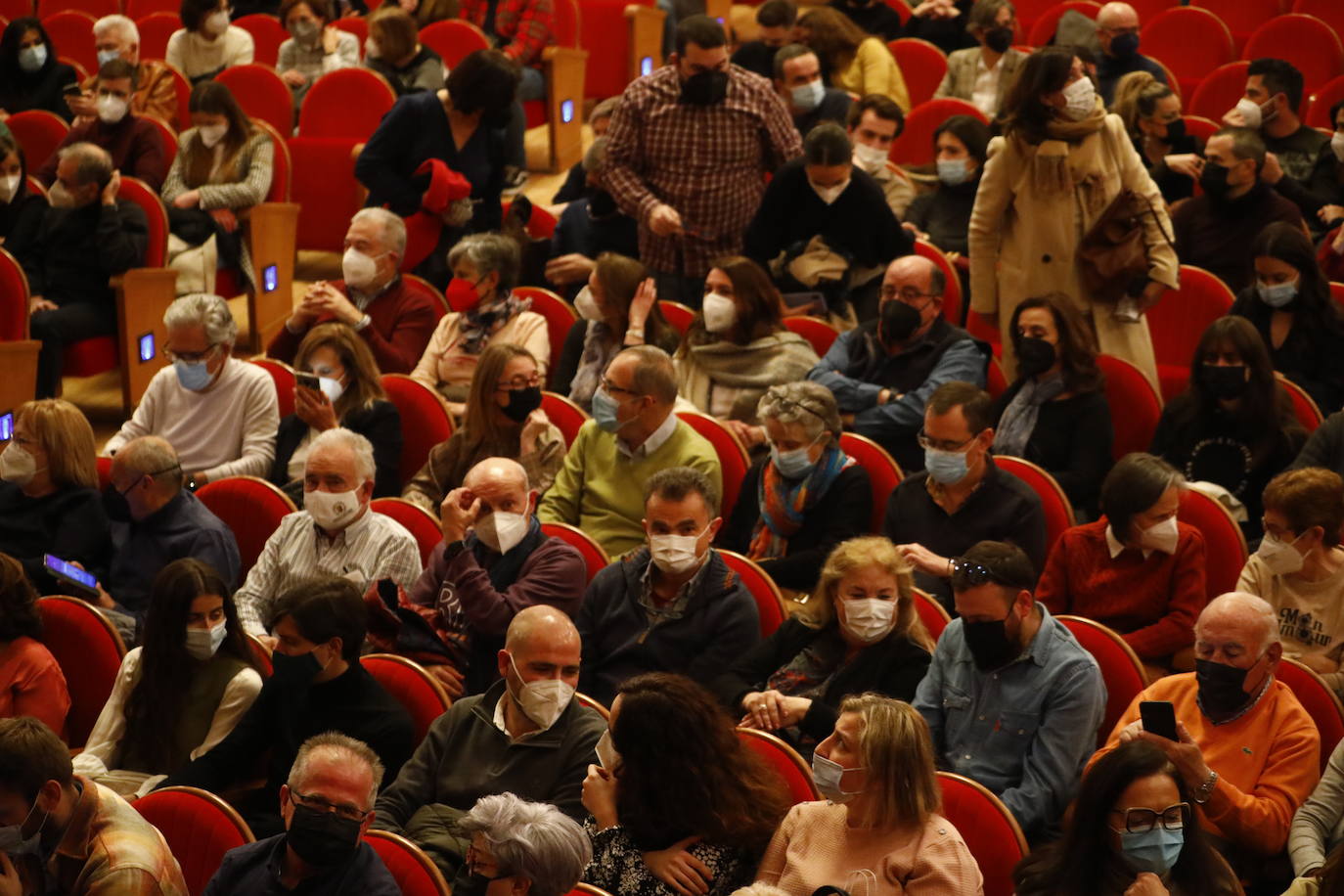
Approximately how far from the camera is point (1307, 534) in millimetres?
3797

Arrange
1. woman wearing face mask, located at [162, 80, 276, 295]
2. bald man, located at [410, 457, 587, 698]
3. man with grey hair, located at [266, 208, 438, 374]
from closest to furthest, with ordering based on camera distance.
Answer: bald man, located at [410, 457, 587, 698]
man with grey hair, located at [266, 208, 438, 374]
woman wearing face mask, located at [162, 80, 276, 295]

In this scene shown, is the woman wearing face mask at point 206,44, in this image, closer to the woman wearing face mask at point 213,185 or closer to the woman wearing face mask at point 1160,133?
the woman wearing face mask at point 213,185

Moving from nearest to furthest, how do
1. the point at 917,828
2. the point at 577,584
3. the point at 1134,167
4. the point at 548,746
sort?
1. the point at 917,828
2. the point at 548,746
3. the point at 577,584
4. the point at 1134,167

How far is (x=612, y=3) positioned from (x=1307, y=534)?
5807 mm

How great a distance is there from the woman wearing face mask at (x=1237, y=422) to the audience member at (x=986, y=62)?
3.12m

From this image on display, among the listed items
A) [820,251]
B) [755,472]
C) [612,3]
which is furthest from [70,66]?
[755,472]

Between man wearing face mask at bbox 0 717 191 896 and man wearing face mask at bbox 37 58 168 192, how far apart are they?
163 inches

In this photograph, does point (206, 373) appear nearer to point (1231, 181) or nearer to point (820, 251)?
point (820, 251)

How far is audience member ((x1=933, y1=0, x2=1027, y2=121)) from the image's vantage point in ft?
24.8

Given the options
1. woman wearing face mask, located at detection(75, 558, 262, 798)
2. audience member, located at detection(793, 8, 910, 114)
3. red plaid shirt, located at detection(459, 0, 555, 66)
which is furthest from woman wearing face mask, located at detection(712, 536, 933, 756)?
red plaid shirt, located at detection(459, 0, 555, 66)

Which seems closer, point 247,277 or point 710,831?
point 710,831

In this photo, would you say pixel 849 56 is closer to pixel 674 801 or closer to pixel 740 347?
pixel 740 347

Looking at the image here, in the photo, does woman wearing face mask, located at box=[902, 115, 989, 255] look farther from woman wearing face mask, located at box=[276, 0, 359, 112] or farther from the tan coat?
woman wearing face mask, located at box=[276, 0, 359, 112]

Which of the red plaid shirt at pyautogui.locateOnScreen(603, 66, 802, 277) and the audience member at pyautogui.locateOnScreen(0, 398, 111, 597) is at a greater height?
the red plaid shirt at pyautogui.locateOnScreen(603, 66, 802, 277)
